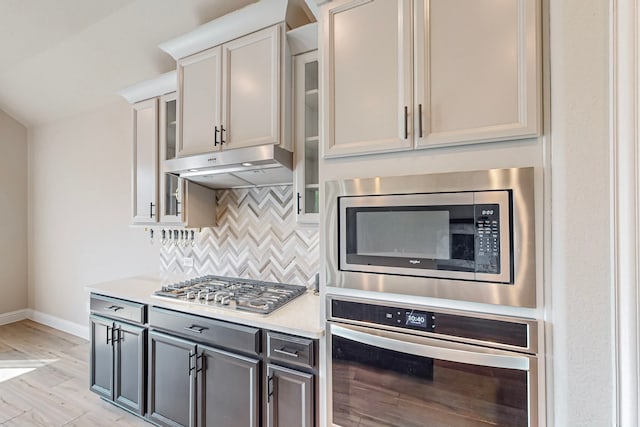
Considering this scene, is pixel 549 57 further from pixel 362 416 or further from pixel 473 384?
pixel 362 416

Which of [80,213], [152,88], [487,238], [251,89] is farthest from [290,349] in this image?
[80,213]

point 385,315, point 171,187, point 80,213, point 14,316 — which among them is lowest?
point 14,316

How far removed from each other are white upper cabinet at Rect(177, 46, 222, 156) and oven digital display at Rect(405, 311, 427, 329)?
1597mm

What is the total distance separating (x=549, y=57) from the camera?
1043mm

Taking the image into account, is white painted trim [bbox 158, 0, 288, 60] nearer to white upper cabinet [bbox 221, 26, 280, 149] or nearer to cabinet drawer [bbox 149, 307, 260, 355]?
white upper cabinet [bbox 221, 26, 280, 149]

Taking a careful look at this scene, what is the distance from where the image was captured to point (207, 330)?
1.74 metres

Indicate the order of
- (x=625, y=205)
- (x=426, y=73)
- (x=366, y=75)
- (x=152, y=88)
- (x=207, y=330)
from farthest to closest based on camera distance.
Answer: (x=152, y=88) < (x=207, y=330) < (x=366, y=75) < (x=426, y=73) < (x=625, y=205)

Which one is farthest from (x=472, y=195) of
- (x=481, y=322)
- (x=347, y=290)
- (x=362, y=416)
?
(x=362, y=416)

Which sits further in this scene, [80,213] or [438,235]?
[80,213]

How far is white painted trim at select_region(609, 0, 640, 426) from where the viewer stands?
0.72 meters

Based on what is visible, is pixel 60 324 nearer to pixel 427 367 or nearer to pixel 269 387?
pixel 269 387

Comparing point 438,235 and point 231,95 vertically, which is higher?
point 231,95

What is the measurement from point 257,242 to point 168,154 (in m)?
1.04

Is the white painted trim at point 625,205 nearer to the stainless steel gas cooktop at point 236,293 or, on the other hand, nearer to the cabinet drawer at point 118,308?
the stainless steel gas cooktop at point 236,293
